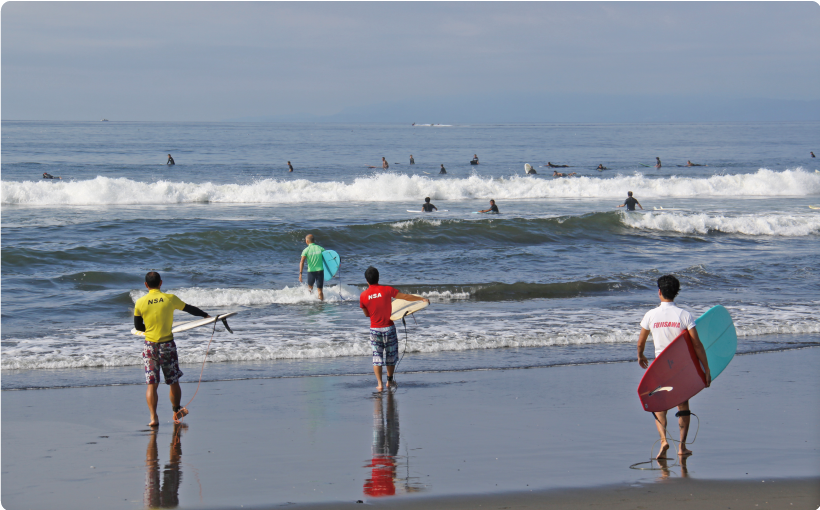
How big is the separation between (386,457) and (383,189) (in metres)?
32.1

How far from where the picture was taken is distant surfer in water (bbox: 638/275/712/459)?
5832 millimetres

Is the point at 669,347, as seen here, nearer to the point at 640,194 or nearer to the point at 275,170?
the point at 640,194

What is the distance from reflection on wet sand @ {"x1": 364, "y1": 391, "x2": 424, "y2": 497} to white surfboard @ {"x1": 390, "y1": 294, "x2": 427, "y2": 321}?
104cm

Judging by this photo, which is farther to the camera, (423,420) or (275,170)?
(275,170)

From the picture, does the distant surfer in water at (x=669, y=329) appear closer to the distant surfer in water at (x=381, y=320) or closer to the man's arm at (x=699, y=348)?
the man's arm at (x=699, y=348)

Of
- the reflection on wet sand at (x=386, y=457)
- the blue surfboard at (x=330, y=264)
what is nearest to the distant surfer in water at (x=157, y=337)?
the reflection on wet sand at (x=386, y=457)

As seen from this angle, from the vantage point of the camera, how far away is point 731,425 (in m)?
6.88

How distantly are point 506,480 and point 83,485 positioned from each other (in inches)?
125

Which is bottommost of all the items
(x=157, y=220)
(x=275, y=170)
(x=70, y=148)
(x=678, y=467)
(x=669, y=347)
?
(x=678, y=467)

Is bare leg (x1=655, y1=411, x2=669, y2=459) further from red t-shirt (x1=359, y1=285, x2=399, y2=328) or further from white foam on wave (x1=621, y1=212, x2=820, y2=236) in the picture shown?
white foam on wave (x1=621, y1=212, x2=820, y2=236)

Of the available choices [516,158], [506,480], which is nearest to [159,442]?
[506,480]

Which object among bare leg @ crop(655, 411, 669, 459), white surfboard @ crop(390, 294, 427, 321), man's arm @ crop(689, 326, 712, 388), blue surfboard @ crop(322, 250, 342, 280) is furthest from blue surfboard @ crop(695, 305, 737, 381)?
blue surfboard @ crop(322, 250, 342, 280)

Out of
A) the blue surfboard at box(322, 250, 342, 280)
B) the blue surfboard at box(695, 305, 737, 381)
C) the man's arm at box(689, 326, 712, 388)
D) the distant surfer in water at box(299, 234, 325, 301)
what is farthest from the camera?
the blue surfboard at box(322, 250, 342, 280)

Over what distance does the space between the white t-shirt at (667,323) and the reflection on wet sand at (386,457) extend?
2259 mm
